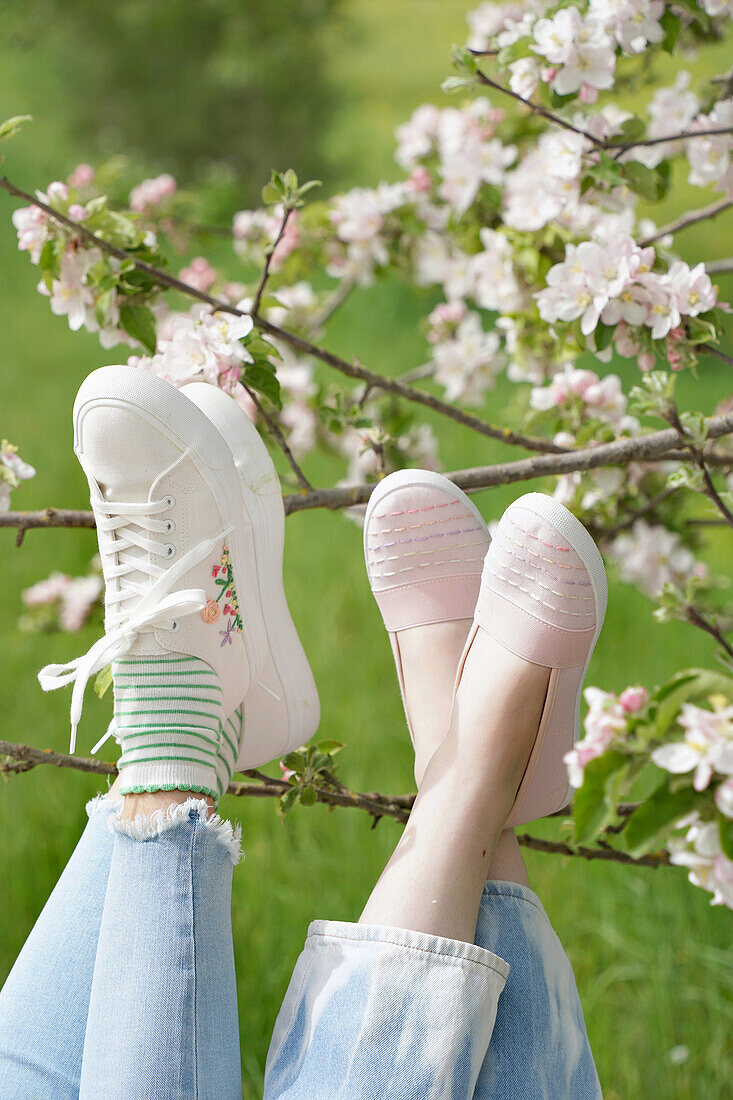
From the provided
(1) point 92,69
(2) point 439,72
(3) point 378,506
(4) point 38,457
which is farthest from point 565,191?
(1) point 92,69

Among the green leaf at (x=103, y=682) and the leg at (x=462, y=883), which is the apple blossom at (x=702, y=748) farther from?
the green leaf at (x=103, y=682)

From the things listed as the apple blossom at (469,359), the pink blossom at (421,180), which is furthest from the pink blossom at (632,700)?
the pink blossom at (421,180)

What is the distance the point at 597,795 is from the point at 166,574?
530 millimetres

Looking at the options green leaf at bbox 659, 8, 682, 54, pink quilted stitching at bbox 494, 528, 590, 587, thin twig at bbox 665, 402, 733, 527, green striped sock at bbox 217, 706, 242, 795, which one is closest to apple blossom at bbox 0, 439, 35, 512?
green striped sock at bbox 217, 706, 242, 795

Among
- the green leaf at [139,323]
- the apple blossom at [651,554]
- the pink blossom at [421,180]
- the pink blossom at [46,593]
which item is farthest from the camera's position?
the pink blossom at [46,593]

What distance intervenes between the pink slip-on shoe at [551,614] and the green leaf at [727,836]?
0.44m

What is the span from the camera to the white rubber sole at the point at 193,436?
90cm

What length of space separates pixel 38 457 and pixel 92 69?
A: 4564 millimetres

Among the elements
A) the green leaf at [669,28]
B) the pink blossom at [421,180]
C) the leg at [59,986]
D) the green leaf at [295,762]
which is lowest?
the leg at [59,986]

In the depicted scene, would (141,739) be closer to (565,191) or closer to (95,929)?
(95,929)

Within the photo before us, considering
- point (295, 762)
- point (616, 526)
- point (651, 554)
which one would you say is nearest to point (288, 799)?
point (295, 762)

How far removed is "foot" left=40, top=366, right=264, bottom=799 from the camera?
2.79 feet

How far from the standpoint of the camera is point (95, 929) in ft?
2.69

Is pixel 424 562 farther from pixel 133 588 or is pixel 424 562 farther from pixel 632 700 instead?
pixel 632 700
